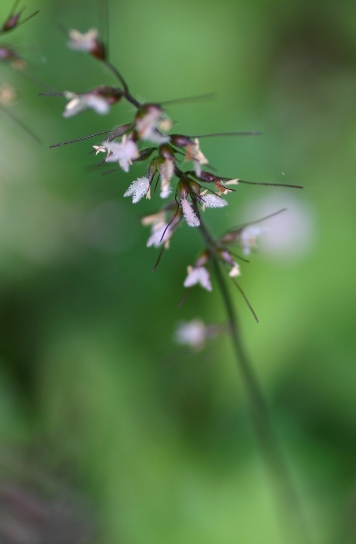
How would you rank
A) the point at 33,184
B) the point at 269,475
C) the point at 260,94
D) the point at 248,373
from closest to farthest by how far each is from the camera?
1. the point at 248,373
2. the point at 269,475
3. the point at 33,184
4. the point at 260,94

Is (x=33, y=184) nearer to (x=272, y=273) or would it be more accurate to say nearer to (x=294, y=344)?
(x=272, y=273)

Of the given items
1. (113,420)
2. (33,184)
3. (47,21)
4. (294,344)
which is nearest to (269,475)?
(294,344)

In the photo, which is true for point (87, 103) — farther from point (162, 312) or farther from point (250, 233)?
point (162, 312)

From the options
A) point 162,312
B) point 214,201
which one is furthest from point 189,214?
point 162,312

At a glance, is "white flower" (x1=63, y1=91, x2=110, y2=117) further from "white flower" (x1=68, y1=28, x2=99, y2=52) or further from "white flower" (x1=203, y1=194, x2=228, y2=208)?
"white flower" (x1=203, y1=194, x2=228, y2=208)

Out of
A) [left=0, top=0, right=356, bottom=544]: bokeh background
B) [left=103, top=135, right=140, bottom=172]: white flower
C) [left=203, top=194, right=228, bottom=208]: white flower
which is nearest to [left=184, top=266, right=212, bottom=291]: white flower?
[left=203, top=194, right=228, bottom=208]: white flower

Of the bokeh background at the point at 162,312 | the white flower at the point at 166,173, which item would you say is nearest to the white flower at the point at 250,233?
the white flower at the point at 166,173
